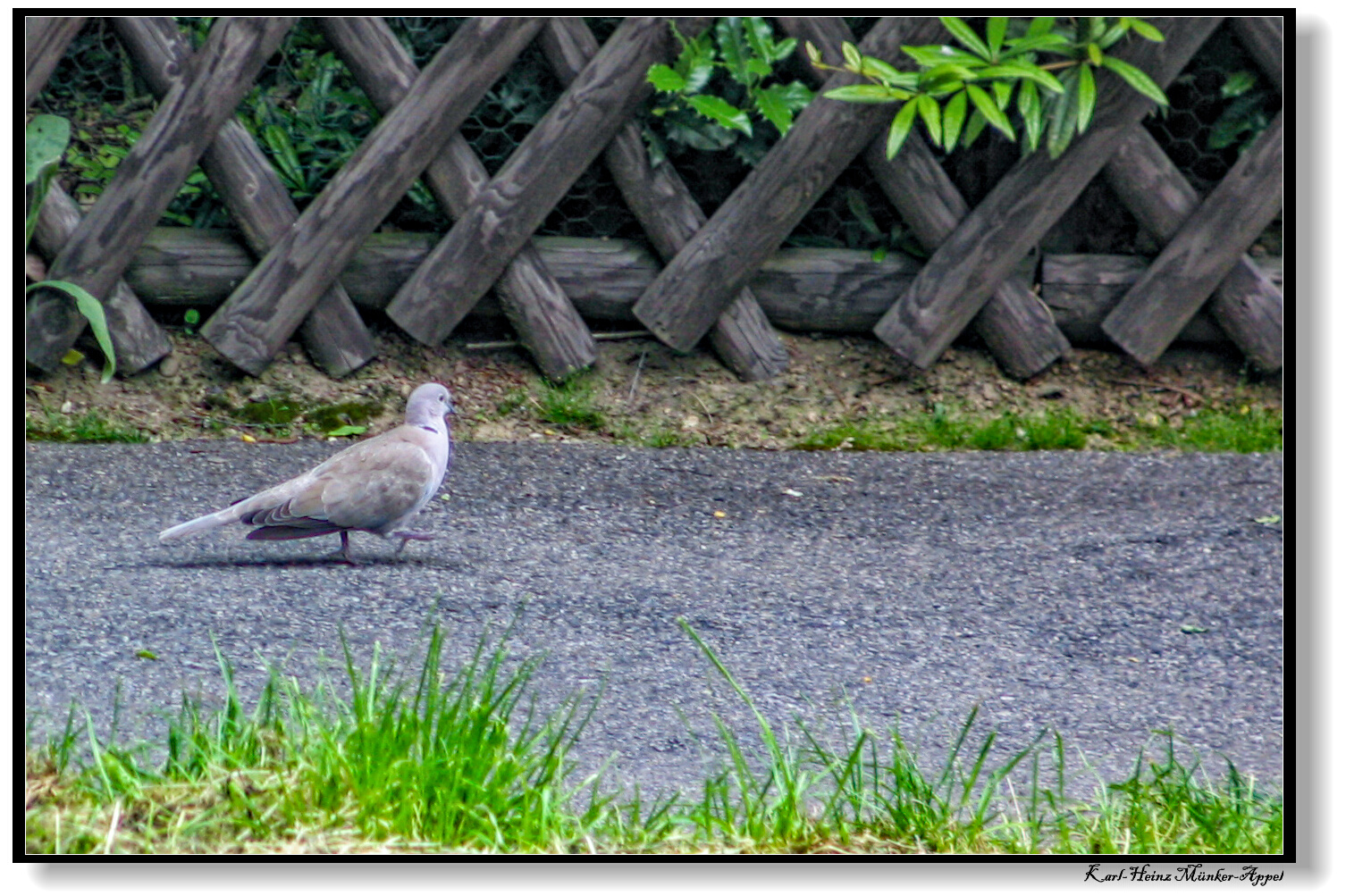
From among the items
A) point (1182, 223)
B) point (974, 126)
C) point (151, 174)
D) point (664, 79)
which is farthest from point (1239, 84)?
point (151, 174)

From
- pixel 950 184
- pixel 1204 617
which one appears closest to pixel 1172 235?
pixel 950 184

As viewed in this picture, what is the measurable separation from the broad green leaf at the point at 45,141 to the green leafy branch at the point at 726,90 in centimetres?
170

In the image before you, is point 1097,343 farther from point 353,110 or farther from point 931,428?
point 353,110

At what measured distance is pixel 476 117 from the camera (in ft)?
13.6

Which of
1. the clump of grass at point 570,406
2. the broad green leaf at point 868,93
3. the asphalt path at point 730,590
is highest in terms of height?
the broad green leaf at point 868,93

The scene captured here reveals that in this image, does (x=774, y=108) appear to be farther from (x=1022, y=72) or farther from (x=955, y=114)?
(x=1022, y=72)

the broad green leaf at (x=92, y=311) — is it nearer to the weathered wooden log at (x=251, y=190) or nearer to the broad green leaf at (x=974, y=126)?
the weathered wooden log at (x=251, y=190)

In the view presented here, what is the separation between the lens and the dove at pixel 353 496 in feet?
9.40

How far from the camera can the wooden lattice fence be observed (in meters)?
3.96

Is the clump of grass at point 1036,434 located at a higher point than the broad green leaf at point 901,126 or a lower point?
lower

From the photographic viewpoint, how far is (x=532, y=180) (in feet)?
13.3

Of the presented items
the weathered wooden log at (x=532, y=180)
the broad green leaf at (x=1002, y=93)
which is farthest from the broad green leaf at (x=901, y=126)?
the weathered wooden log at (x=532, y=180)

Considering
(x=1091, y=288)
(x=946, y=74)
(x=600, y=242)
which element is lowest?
(x=1091, y=288)

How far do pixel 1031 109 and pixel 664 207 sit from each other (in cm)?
112
